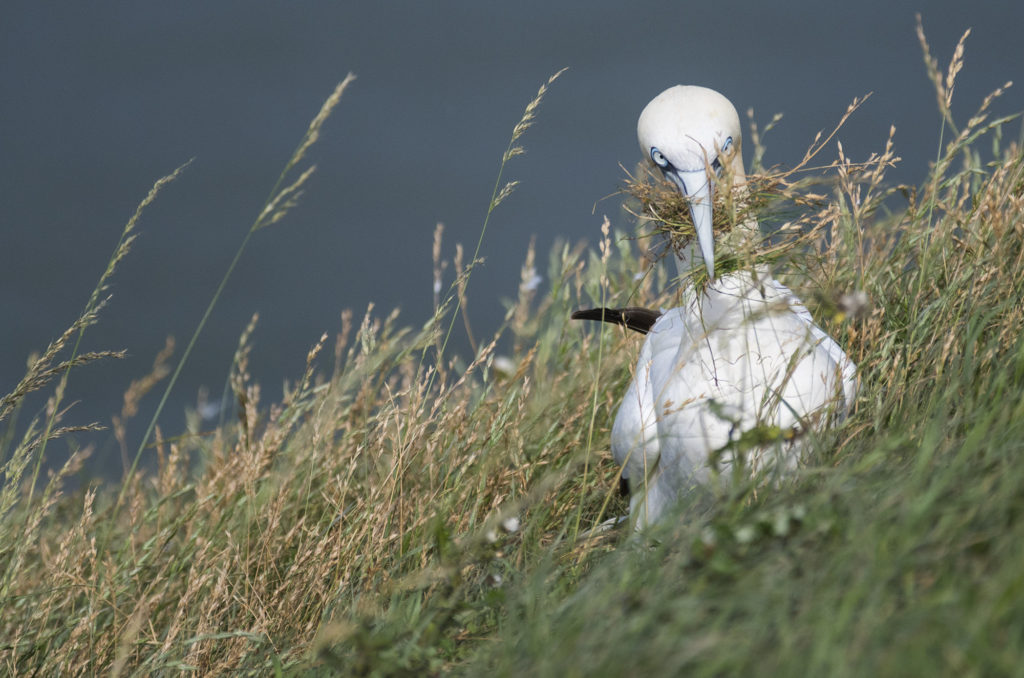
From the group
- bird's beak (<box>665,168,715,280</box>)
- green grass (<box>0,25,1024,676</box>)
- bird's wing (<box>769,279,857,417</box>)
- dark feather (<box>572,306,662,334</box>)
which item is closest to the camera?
green grass (<box>0,25,1024,676</box>)

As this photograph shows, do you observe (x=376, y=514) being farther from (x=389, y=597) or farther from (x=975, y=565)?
(x=975, y=565)

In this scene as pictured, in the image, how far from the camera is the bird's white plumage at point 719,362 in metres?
2.29

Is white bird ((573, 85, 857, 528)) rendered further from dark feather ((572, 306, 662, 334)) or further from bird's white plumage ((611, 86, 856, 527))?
dark feather ((572, 306, 662, 334))

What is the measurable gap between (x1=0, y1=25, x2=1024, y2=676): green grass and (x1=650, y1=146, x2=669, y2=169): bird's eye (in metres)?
0.24

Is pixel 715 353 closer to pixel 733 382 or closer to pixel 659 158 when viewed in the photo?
pixel 733 382

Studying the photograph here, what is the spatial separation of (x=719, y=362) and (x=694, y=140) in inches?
20.8

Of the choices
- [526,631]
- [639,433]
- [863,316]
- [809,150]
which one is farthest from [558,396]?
[526,631]

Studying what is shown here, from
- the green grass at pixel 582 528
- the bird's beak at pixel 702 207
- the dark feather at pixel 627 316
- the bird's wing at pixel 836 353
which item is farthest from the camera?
the dark feather at pixel 627 316

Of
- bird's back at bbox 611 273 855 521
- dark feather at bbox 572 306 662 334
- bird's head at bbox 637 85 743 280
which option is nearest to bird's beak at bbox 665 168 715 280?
bird's head at bbox 637 85 743 280

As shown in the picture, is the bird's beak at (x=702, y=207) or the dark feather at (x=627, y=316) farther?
the dark feather at (x=627, y=316)

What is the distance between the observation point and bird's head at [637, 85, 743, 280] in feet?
7.47

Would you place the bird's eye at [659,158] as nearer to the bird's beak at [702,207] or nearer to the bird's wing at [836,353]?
the bird's beak at [702,207]

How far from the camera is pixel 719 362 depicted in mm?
2389

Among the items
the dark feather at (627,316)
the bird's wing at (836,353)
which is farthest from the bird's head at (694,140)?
the dark feather at (627,316)
